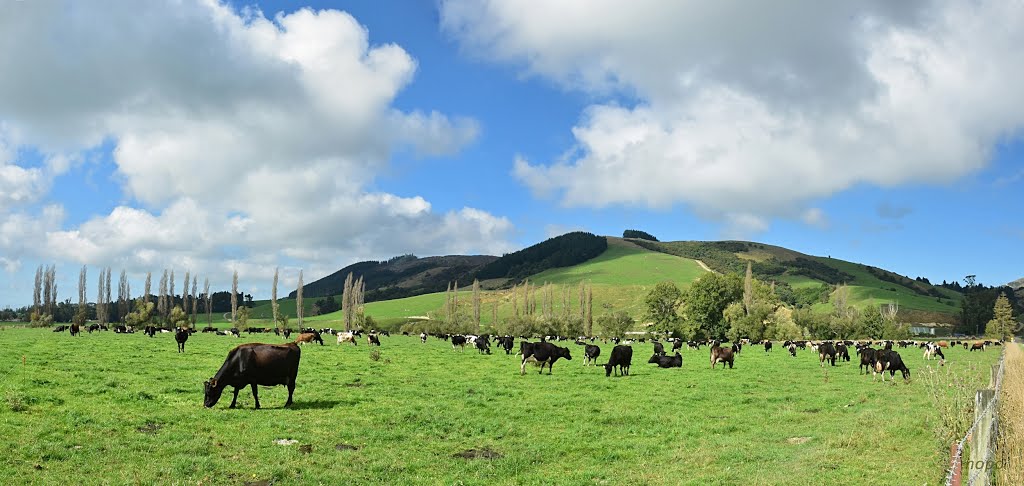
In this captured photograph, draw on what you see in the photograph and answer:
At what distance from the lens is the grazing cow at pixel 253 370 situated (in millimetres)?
19125

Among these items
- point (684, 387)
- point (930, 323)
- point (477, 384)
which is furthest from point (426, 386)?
point (930, 323)

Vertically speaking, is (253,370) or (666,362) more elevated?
(253,370)

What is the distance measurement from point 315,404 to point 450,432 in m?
5.92

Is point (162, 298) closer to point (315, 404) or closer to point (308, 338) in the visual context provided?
point (308, 338)

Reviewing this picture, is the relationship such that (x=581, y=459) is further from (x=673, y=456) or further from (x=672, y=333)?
(x=672, y=333)

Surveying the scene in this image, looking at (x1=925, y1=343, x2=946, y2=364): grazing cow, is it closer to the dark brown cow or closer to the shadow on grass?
the shadow on grass

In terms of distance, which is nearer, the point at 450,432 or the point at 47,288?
the point at 450,432

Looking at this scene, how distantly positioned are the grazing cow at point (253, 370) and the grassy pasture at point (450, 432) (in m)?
0.64

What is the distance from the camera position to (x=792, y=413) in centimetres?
2083

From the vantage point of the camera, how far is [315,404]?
20.4 meters

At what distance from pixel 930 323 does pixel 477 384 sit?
677 ft

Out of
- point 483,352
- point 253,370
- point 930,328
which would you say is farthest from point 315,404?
point 930,328

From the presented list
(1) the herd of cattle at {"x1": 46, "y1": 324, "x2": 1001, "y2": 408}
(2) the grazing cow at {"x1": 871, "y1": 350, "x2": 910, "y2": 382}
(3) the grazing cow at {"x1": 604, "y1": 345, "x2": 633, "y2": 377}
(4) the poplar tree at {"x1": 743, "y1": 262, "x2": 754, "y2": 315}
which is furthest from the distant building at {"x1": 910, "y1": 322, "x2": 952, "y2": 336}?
(3) the grazing cow at {"x1": 604, "y1": 345, "x2": 633, "y2": 377}

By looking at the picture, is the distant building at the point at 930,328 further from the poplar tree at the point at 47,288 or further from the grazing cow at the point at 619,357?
the poplar tree at the point at 47,288
